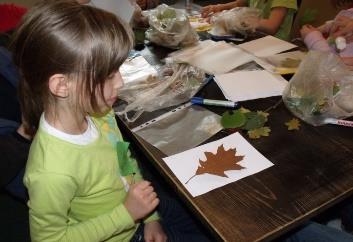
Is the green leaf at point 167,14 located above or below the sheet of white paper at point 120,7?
below

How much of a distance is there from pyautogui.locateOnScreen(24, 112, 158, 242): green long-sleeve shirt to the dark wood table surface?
117 mm

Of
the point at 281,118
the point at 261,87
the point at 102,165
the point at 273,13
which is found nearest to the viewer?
the point at 102,165

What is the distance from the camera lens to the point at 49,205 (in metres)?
0.63

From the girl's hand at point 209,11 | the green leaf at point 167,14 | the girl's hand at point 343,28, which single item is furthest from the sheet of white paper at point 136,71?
the girl's hand at point 343,28

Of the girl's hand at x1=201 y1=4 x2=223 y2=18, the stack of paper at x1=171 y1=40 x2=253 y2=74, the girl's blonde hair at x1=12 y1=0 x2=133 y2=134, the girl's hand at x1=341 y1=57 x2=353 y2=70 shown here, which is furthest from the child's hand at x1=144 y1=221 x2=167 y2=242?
the girl's hand at x1=201 y1=4 x2=223 y2=18

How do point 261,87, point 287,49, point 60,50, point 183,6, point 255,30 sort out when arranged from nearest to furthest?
point 60,50 → point 261,87 → point 287,49 → point 255,30 → point 183,6

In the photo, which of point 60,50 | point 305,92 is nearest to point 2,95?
point 60,50

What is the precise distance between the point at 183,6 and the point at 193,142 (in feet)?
4.38

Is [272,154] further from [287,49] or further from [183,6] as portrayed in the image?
[183,6]

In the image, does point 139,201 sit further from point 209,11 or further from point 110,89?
point 209,11

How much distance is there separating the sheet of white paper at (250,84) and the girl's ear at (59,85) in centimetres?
52

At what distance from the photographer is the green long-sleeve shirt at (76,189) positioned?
2.07 ft

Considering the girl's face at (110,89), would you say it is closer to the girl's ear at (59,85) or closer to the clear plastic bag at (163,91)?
the girl's ear at (59,85)

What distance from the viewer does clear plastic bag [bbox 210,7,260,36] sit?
1.42 metres
